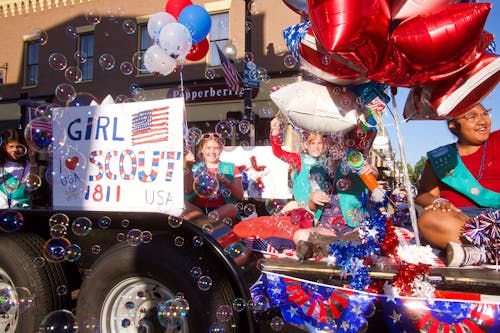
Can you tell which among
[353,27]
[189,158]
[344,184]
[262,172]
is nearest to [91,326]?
[189,158]

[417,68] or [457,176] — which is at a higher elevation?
[417,68]

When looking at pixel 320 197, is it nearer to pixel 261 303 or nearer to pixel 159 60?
pixel 261 303

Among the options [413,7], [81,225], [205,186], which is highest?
[413,7]

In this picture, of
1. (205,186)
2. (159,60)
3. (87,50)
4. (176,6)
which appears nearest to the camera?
(205,186)

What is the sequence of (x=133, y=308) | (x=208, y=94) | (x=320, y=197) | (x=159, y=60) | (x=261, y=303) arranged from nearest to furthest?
(x=261, y=303), (x=133, y=308), (x=320, y=197), (x=159, y=60), (x=208, y=94)

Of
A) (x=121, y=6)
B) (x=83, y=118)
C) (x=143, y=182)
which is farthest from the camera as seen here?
(x=121, y=6)

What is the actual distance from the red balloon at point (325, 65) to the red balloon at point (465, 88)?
41cm

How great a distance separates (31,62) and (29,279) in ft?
A: 57.4

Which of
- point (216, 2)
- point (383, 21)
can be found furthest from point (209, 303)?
point (216, 2)

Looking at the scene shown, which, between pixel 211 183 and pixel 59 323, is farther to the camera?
pixel 211 183

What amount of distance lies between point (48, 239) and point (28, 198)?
820mm

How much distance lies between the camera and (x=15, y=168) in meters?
3.19

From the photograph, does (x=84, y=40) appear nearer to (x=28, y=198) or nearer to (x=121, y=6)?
(x=121, y=6)

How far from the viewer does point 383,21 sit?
78.5 inches
